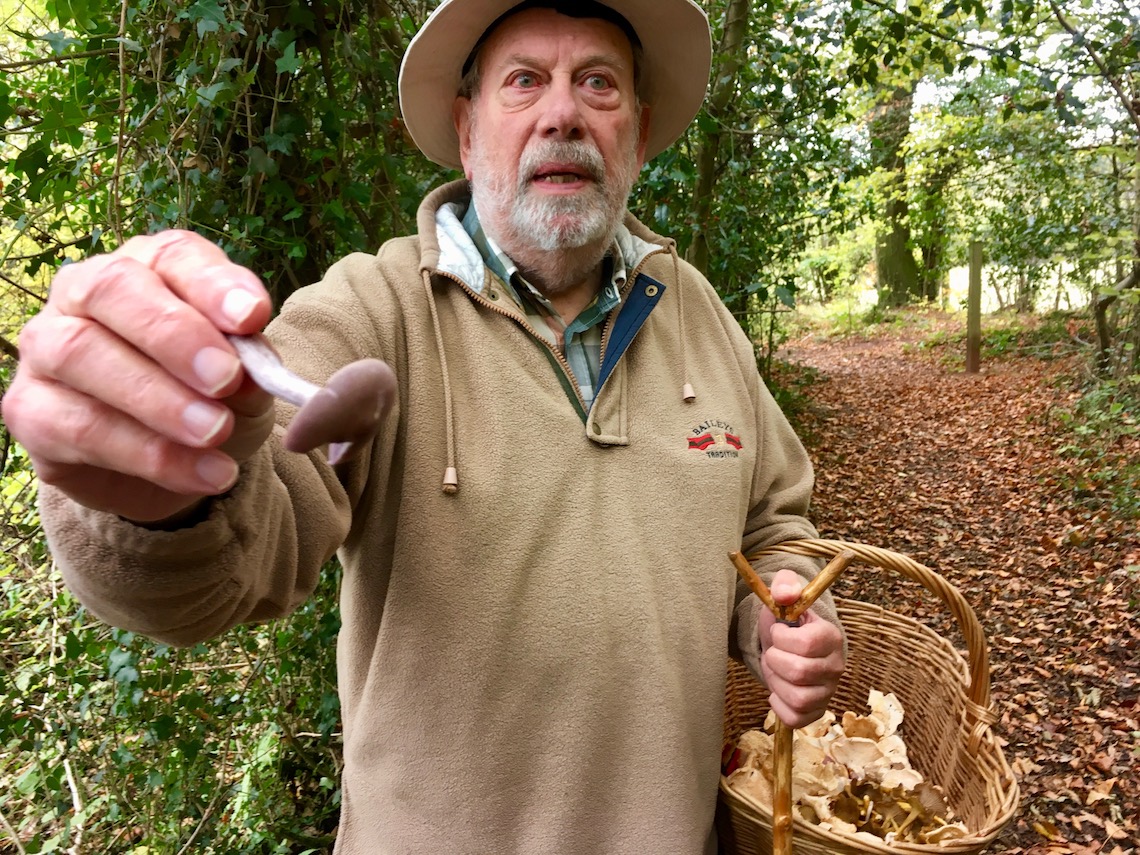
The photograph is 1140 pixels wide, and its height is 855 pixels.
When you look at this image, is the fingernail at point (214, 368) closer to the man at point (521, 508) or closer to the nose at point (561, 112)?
the man at point (521, 508)

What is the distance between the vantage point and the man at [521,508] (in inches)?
43.0

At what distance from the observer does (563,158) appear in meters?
1.75

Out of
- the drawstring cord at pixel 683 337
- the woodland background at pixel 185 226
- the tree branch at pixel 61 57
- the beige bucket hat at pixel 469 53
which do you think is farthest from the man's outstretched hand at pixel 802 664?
the tree branch at pixel 61 57

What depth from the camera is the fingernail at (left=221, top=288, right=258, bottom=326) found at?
68cm

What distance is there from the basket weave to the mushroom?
116cm

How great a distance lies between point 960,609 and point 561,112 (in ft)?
4.58

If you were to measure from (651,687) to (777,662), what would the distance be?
0.86 ft

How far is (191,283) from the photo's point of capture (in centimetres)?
71

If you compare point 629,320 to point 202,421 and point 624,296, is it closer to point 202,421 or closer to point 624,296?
point 624,296

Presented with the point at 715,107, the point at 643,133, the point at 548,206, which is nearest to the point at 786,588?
the point at 548,206

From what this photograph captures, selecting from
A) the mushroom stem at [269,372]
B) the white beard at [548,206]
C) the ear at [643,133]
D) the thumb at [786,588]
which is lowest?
the thumb at [786,588]

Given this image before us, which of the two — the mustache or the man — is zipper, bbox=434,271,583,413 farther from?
the mustache

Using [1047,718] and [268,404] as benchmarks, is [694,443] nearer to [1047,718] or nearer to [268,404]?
[268,404]

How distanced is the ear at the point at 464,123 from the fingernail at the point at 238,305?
134 cm
